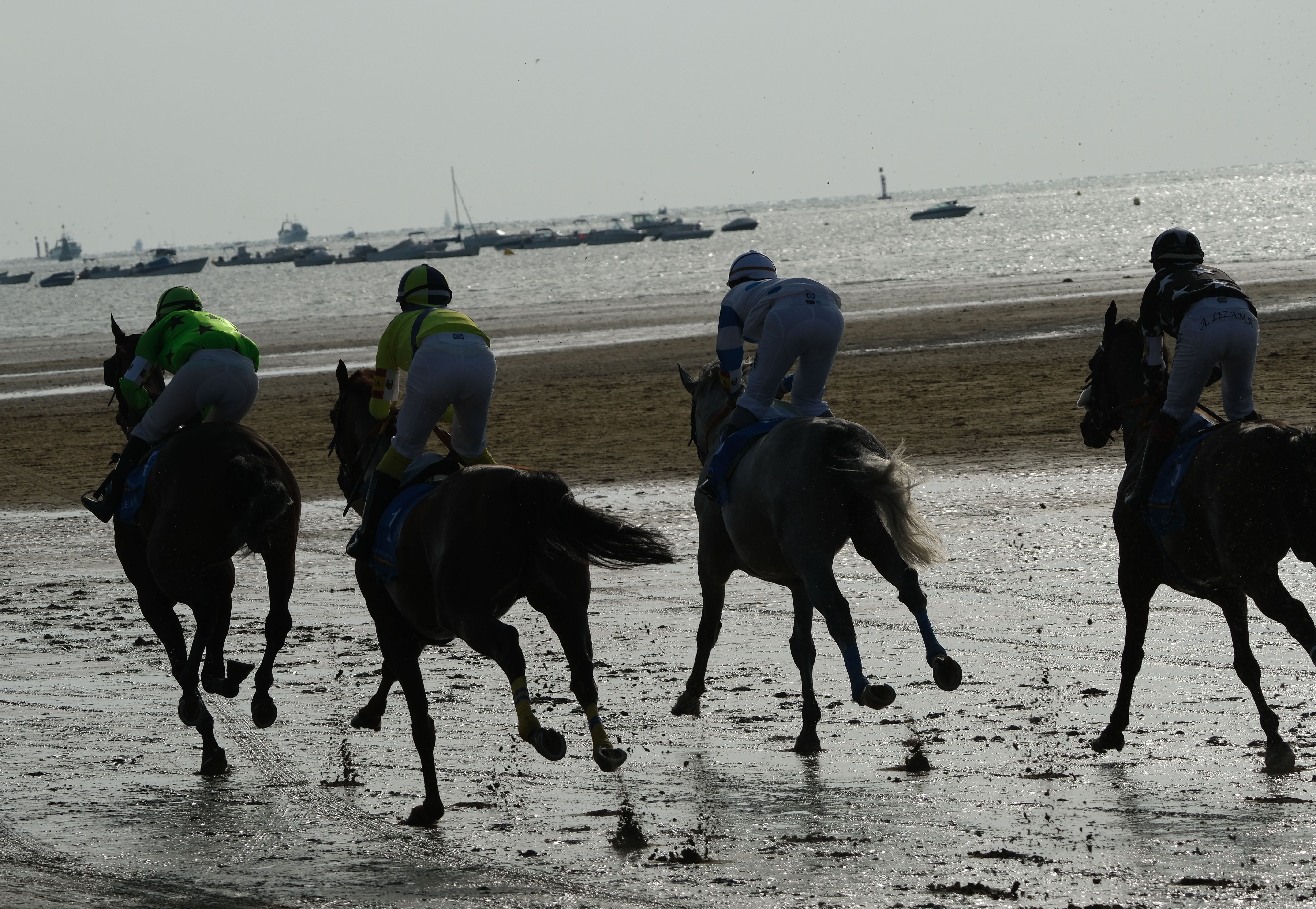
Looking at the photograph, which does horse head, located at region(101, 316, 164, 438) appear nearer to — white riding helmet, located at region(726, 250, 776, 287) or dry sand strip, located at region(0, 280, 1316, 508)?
white riding helmet, located at region(726, 250, 776, 287)

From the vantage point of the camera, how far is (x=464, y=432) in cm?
780

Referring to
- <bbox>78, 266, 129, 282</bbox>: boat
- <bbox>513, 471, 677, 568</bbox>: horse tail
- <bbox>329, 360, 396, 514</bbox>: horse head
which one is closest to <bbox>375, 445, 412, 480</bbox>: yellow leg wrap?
<bbox>329, 360, 396, 514</bbox>: horse head

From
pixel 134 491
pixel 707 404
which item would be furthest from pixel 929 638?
pixel 134 491

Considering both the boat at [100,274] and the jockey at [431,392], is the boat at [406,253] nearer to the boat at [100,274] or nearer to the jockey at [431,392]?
the boat at [100,274]

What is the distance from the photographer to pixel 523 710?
6.55 meters

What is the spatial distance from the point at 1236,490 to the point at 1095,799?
1.65m

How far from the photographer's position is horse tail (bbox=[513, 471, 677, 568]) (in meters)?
6.91

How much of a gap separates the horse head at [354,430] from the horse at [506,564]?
1.08 metres

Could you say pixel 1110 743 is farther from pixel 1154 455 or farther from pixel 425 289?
pixel 425 289

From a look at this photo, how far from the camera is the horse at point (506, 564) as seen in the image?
22.4 ft

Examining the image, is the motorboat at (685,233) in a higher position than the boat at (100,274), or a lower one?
lower

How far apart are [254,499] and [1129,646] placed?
192 inches

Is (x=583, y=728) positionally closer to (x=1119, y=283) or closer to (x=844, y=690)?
(x=844, y=690)

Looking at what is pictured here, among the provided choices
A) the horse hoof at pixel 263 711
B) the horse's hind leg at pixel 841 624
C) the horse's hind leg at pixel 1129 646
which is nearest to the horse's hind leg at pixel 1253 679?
the horse's hind leg at pixel 1129 646
